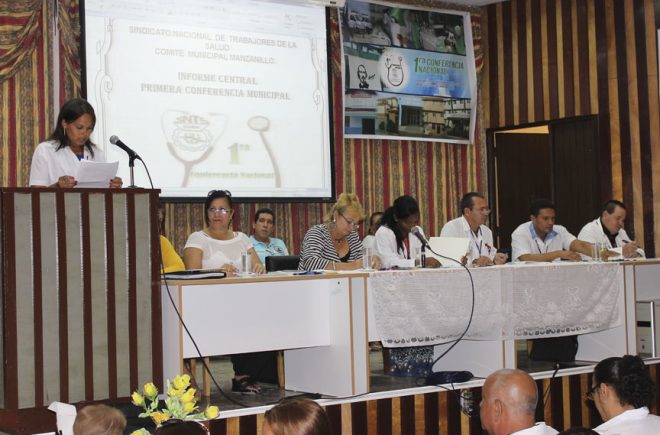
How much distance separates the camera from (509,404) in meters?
2.74

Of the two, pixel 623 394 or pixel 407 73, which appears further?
pixel 407 73

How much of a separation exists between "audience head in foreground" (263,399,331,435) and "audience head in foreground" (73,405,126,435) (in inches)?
22.3

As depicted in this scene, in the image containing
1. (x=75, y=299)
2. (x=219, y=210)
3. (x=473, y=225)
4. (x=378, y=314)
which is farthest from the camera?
(x=473, y=225)

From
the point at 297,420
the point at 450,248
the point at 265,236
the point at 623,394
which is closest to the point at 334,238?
the point at 450,248

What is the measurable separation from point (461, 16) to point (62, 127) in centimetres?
544

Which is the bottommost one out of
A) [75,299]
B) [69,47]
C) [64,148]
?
[75,299]

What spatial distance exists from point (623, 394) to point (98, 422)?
176 cm

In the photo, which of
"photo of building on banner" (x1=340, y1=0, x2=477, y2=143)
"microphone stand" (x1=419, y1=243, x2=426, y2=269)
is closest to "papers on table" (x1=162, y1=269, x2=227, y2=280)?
"microphone stand" (x1=419, y1=243, x2=426, y2=269)

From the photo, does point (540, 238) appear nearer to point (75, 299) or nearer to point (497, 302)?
point (497, 302)

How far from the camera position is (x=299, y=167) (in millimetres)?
7496

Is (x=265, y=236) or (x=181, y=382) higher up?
(x=265, y=236)

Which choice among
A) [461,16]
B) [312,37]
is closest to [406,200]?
[312,37]

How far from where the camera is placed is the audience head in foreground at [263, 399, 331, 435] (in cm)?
188

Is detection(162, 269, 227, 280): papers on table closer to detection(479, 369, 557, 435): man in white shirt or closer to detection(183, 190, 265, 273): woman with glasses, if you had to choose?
detection(183, 190, 265, 273): woman with glasses
